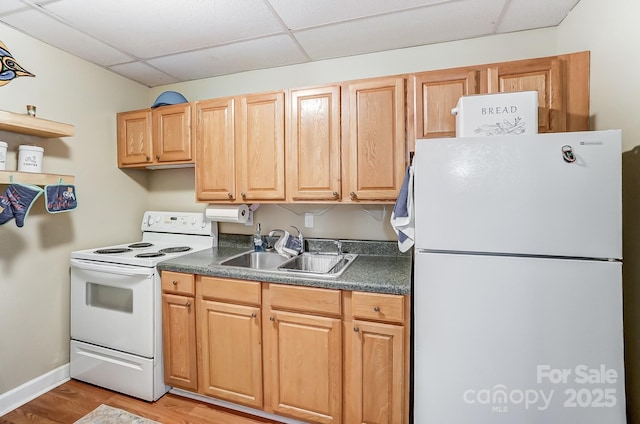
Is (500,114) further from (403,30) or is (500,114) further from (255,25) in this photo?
(255,25)

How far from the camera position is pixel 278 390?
5.64ft

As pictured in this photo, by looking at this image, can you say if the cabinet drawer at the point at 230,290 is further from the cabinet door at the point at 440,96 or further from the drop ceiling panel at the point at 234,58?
the drop ceiling panel at the point at 234,58

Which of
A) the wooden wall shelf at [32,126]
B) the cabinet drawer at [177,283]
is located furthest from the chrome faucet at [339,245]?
the wooden wall shelf at [32,126]

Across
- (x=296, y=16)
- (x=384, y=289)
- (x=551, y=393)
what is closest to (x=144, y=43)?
(x=296, y=16)

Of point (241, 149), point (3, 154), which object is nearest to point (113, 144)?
→ point (3, 154)

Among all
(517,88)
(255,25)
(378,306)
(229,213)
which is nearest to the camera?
(378,306)

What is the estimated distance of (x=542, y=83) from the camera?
1.59 m

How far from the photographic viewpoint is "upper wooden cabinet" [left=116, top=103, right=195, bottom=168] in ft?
7.56

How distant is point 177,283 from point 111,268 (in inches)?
18.1

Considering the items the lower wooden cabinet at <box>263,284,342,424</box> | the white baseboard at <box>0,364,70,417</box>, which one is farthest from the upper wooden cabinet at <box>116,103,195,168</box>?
the white baseboard at <box>0,364,70,417</box>

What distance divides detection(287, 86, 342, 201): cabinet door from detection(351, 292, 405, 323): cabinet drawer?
67cm

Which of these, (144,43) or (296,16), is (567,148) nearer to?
(296,16)

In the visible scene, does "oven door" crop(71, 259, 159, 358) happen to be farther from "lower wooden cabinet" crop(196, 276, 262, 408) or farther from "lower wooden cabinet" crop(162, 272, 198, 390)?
"lower wooden cabinet" crop(196, 276, 262, 408)

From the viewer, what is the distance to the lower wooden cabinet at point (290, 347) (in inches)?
59.2
